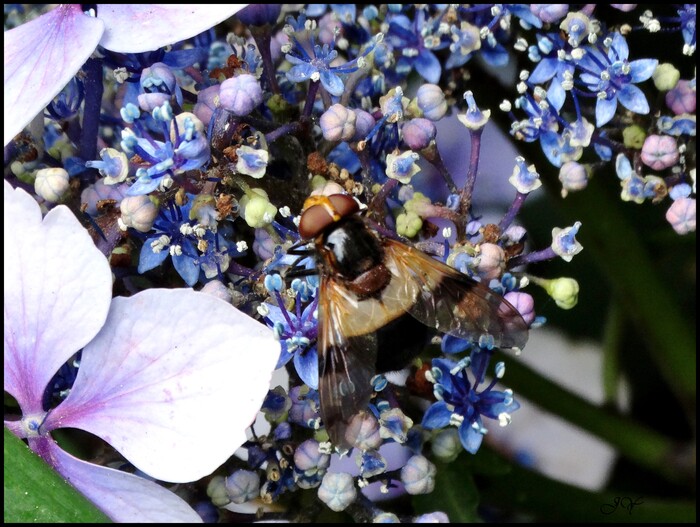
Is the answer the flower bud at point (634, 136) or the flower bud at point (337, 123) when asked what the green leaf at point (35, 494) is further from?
the flower bud at point (634, 136)

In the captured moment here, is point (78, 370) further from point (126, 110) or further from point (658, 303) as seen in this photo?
point (658, 303)

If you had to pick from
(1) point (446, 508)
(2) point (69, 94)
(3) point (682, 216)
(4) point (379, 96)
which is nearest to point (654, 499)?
(1) point (446, 508)

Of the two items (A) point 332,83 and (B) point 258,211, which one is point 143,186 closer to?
(B) point 258,211

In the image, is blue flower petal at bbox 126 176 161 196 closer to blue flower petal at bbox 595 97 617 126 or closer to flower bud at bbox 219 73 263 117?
flower bud at bbox 219 73 263 117

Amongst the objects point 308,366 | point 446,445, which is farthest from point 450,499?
point 308,366

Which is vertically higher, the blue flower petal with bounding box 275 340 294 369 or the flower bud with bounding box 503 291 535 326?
the blue flower petal with bounding box 275 340 294 369

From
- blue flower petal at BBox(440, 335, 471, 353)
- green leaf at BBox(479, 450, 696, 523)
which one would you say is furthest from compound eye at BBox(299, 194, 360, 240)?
green leaf at BBox(479, 450, 696, 523)
